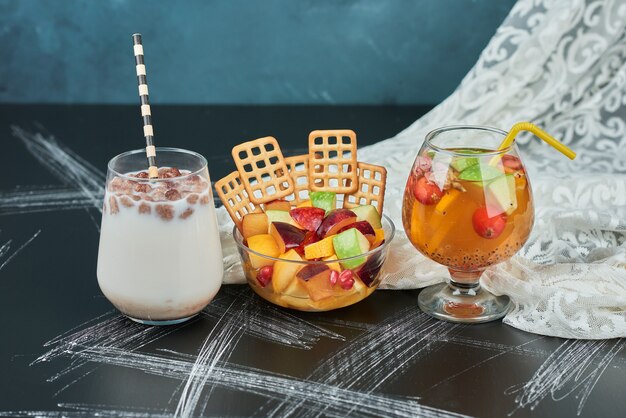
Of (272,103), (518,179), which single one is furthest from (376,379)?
(272,103)

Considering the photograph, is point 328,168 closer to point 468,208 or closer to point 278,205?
point 278,205

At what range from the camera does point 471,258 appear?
3.92ft

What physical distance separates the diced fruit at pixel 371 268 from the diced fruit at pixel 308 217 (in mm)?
93

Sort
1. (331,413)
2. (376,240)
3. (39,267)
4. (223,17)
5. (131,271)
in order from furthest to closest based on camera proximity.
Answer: (223,17) < (39,267) < (376,240) < (131,271) < (331,413)

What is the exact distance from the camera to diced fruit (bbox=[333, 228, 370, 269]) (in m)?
1.20

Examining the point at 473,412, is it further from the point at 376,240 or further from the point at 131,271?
the point at 131,271

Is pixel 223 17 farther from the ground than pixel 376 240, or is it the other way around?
pixel 223 17

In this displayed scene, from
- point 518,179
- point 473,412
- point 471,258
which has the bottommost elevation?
point 473,412

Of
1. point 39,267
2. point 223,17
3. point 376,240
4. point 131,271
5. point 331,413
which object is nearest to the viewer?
point 331,413

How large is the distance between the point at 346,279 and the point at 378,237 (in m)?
0.10

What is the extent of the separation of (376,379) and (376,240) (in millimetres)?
229

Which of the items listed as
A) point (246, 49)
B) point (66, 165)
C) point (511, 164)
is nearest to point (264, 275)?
point (511, 164)

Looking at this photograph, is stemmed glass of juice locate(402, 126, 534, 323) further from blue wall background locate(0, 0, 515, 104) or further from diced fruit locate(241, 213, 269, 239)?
blue wall background locate(0, 0, 515, 104)

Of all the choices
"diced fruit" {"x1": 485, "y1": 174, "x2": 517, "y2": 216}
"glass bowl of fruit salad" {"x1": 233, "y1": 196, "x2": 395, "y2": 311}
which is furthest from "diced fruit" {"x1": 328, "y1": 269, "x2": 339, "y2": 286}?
"diced fruit" {"x1": 485, "y1": 174, "x2": 517, "y2": 216}
